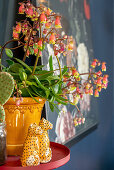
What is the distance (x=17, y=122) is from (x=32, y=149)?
13cm

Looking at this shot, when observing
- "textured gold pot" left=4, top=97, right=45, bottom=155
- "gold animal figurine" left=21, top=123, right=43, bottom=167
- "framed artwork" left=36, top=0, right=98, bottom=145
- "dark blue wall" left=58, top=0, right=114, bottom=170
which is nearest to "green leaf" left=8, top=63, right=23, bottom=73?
"textured gold pot" left=4, top=97, right=45, bottom=155

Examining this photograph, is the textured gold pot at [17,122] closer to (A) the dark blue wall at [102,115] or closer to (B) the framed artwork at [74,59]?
(B) the framed artwork at [74,59]

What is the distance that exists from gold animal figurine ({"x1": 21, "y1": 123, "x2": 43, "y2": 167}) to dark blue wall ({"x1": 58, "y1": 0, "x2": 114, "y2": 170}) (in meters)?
1.36

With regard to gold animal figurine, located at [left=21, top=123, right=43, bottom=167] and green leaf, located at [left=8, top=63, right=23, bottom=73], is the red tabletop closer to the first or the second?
gold animal figurine, located at [left=21, top=123, right=43, bottom=167]

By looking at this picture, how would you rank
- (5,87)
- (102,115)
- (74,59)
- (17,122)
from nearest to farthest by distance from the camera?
1. (5,87)
2. (17,122)
3. (74,59)
4. (102,115)

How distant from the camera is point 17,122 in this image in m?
0.82

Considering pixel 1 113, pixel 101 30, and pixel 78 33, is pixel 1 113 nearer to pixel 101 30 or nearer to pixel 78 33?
pixel 78 33

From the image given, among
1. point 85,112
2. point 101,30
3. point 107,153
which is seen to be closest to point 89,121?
point 85,112

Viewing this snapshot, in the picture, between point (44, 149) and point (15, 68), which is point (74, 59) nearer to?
point (15, 68)

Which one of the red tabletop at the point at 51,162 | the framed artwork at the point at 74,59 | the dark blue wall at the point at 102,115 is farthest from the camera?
the dark blue wall at the point at 102,115

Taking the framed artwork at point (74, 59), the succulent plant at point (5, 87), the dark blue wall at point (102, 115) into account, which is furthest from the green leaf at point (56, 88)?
the dark blue wall at point (102, 115)

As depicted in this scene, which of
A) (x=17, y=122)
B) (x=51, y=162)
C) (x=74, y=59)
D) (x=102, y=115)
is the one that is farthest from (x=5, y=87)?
(x=102, y=115)

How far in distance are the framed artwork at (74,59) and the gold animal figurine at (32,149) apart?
0.50 meters

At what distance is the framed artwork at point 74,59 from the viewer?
56.3 inches
